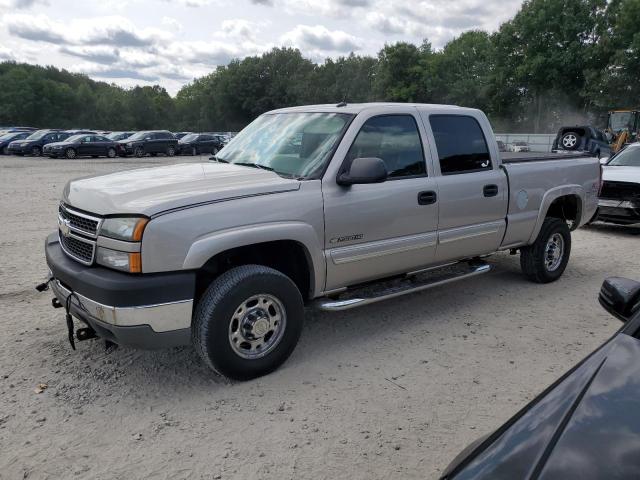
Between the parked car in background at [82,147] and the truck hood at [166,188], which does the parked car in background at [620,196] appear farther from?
the parked car in background at [82,147]

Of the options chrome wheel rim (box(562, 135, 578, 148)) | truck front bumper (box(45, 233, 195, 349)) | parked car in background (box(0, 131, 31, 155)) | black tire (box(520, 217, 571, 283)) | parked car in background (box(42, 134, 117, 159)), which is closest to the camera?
truck front bumper (box(45, 233, 195, 349))

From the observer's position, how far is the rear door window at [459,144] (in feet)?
15.9

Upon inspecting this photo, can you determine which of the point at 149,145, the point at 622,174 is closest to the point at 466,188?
the point at 622,174

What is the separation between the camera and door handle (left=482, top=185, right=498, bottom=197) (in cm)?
505

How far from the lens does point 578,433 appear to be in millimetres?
1525

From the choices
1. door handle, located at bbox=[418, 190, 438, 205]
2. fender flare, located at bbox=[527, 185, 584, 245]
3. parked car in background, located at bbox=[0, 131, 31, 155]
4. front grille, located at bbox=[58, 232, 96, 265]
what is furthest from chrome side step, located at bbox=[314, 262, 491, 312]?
parked car in background, located at bbox=[0, 131, 31, 155]

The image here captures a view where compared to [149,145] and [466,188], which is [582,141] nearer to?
[466,188]

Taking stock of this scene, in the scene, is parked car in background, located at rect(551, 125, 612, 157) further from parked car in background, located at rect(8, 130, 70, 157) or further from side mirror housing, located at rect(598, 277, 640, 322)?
parked car in background, located at rect(8, 130, 70, 157)

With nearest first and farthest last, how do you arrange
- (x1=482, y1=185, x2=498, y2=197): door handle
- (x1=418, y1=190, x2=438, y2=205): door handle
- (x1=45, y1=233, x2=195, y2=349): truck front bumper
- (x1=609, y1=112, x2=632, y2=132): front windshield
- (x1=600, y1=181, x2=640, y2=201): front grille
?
(x1=45, y1=233, x2=195, y2=349): truck front bumper → (x1=418, y1=190, x2=438, y2=205): door handle → (x1=482, y1=185, x2=498, y2=197): door handle → (x1=600, y1=181, x2=640, y2=201): front grille → (x1=609, y1=112, x2=632, y2=132): front windshield

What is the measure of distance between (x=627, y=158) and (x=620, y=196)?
1.59 metres

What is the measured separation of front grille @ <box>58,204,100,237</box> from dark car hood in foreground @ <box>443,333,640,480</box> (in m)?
2.71

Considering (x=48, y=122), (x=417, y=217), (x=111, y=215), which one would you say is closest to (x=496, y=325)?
(x=417, y=217)

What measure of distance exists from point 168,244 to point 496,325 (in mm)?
3084

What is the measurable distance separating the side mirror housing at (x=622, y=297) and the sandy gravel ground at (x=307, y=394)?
1158mm
